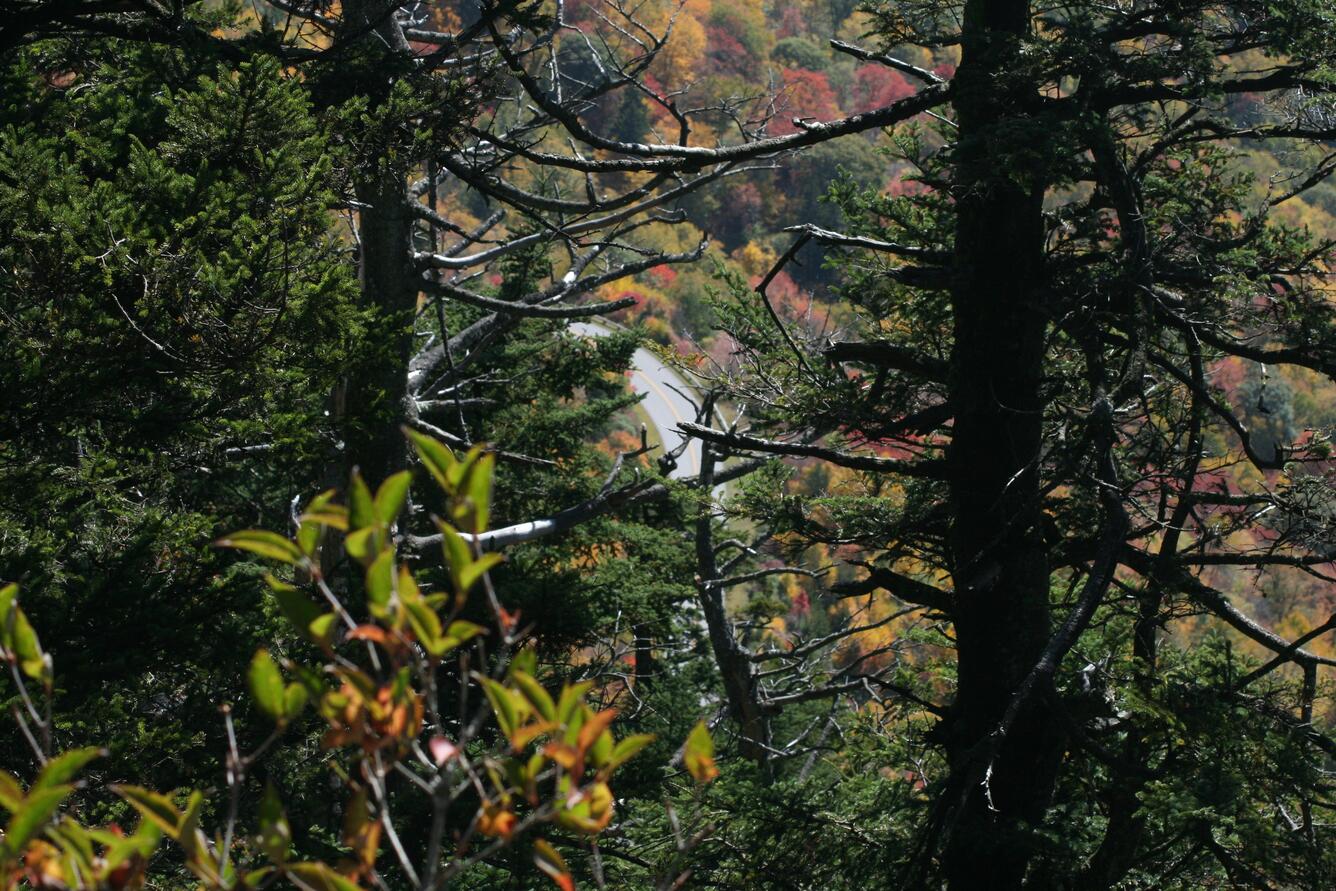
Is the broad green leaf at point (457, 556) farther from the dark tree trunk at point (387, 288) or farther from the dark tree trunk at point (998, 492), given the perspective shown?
the dark tree trunk at point (387, 288)

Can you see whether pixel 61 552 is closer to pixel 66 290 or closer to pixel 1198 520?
pixel 66 290

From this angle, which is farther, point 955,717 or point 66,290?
point 955,717

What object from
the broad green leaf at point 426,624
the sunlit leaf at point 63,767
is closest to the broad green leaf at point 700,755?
the broad green leaf at point 426,624

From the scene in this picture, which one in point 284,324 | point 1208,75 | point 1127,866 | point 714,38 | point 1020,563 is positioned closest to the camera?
point 1208,75

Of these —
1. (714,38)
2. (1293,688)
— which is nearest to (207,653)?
(1293,688)

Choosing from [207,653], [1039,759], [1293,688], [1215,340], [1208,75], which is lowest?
[207,653]

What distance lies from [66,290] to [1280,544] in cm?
494

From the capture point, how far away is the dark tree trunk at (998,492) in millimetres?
4879

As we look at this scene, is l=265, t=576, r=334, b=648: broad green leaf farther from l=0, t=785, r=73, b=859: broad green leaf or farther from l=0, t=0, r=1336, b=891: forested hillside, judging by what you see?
l=0, t=0, r=1336, b=891: forested hillside

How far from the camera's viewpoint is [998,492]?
5035 mm

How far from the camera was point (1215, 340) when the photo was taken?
15.7 feet

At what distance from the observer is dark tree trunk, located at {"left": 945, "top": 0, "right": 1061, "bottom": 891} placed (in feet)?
16.0

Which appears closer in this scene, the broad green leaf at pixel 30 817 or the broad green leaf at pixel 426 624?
the broad green leaf at pixel 30 817

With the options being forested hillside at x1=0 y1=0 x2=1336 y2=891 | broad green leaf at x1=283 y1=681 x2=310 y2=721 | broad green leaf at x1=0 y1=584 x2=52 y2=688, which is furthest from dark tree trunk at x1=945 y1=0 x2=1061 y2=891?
broad green leaf at x1=0 y1=584 x2=52 y2=688
